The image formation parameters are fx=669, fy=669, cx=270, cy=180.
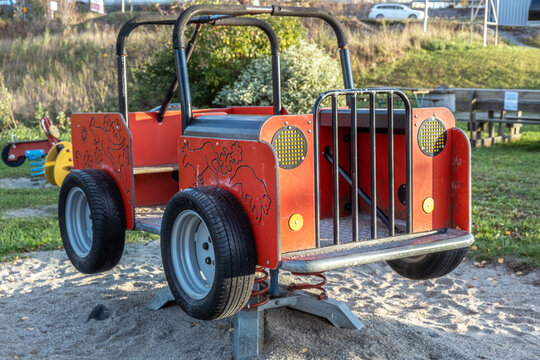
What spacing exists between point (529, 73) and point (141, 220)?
1855 cm

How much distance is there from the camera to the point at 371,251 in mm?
3455

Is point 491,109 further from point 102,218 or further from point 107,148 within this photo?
point 102,218

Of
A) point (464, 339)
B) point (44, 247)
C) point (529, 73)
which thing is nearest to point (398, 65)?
point (529, 73)

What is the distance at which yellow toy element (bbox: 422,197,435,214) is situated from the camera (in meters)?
3.88

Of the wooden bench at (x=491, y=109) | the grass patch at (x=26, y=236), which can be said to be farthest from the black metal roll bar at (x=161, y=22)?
the wooden bench at (x=491, y=109)

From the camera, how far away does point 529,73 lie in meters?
20.5

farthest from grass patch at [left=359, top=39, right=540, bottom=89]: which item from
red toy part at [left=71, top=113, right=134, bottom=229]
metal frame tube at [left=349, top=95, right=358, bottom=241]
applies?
metal frame tube at [left=349, top=95, right=358, bottom=241]

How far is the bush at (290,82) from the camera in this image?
13.1 metres

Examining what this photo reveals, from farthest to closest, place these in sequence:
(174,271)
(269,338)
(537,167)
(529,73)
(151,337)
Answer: (529,73), (537,167), (151,337), (269,338), (174,271)

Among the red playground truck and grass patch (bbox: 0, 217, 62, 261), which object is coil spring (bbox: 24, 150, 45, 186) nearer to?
grass patch (bbox: 0, 217, 62, 261)

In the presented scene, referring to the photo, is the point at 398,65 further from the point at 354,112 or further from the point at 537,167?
the point at 354,112

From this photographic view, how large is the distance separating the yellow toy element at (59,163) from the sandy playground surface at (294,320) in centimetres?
299

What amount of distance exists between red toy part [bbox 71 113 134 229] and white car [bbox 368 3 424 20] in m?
34.5

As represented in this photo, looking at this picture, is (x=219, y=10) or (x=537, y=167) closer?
(x=219, y=10)
